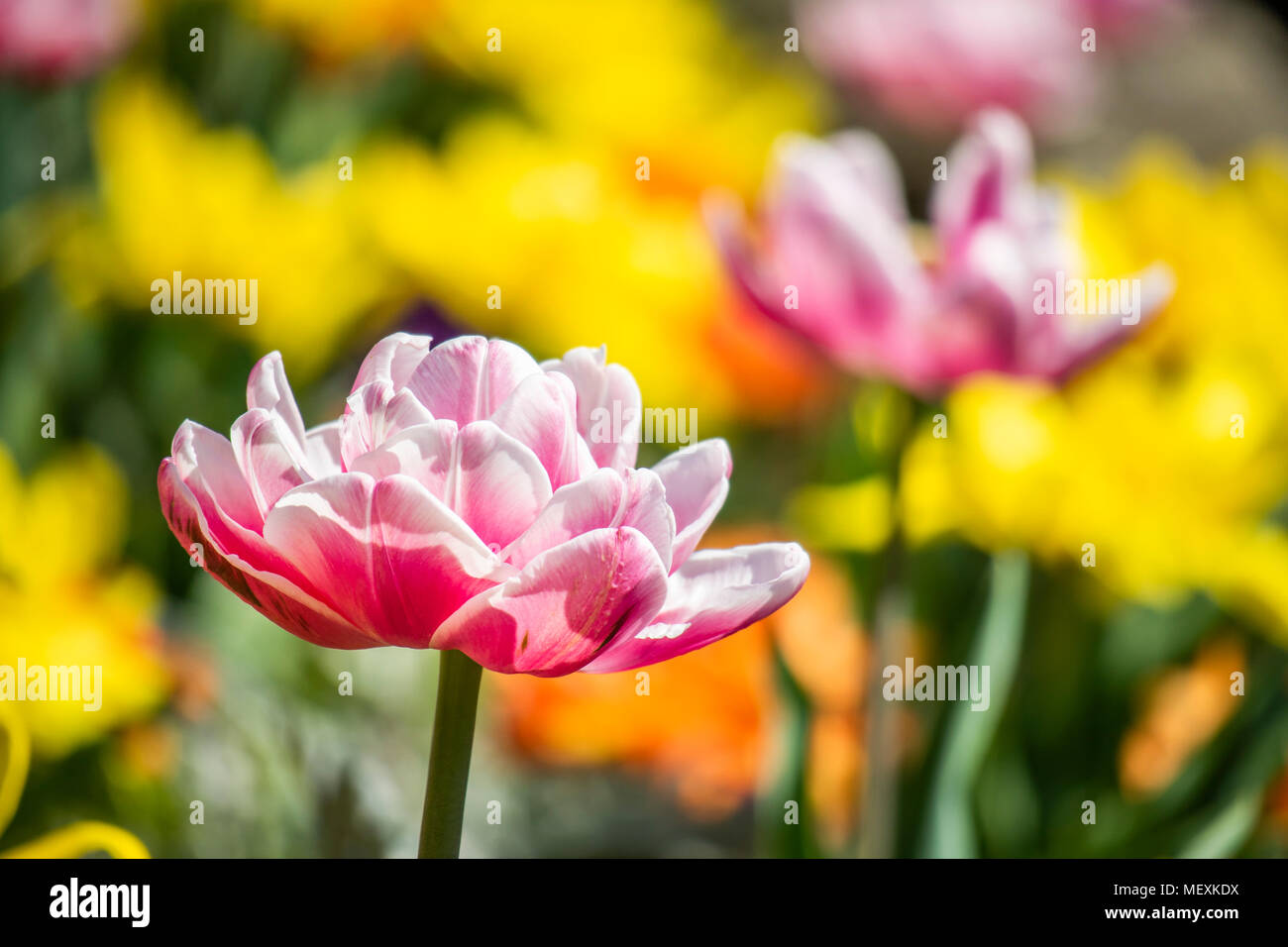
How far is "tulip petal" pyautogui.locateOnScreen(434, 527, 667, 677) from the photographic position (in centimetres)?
22

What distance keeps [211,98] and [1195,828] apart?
967 mm

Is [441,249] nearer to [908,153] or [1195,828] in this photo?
[1195,828]

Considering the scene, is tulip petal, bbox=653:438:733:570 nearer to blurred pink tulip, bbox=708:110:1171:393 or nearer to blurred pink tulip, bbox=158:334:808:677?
blurred pink tulip, bbox=158:334:808:677

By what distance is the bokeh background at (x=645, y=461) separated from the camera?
1.93 feet

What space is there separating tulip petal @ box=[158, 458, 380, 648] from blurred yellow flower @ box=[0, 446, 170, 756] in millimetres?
418

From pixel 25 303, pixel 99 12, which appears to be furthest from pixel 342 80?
pixel 25 303

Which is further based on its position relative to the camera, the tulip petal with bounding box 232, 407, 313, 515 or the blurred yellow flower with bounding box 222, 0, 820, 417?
the blurred yellow flower with bounding box 222, 0, 820, 417

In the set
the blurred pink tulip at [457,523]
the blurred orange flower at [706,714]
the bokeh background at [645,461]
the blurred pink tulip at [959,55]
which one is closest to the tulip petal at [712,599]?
the blurred pink tulip at [457,523]

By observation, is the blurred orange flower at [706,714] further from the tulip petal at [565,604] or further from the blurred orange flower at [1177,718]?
the tulip petal at [565,604]

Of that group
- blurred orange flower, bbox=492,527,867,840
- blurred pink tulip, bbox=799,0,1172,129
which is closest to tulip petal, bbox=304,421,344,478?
blurred orange flower, bbox=492,527,867,840

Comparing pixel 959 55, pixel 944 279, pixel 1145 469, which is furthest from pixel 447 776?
pixel 959 55

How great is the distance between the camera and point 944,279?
50 centimetres

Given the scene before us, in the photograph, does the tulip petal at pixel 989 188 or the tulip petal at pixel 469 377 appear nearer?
the tulip petal at pixel 469 377

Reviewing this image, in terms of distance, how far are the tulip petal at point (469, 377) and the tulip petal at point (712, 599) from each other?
51mm
